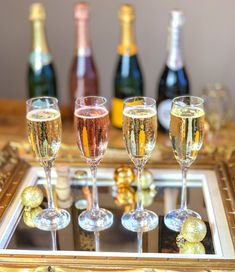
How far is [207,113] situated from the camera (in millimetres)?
1298

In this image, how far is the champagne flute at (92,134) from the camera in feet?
2.74

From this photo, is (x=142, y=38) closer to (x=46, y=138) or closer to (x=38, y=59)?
(x=38, y=59)

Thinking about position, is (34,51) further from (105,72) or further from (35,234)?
(35,234)

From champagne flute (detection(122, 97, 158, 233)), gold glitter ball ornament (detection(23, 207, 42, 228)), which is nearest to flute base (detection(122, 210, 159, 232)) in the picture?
champagne flute (detection(122, 97, 158, 233))

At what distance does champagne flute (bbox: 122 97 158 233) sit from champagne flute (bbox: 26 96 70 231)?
11 cm

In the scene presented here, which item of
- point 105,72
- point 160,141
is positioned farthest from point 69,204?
point 105,72

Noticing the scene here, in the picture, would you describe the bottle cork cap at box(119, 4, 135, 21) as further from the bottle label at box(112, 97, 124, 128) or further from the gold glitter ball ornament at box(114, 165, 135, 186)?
the gold glitter ball ornament at box(114, 165, 135, 186)

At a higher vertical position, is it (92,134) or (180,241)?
(92,134)

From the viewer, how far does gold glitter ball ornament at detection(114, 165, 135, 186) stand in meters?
0.99

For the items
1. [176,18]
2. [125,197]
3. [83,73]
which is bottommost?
[125,197]

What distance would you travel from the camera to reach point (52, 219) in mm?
890

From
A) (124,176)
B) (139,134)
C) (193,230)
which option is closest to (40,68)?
(124,176)

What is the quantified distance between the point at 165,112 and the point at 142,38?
0.28 m

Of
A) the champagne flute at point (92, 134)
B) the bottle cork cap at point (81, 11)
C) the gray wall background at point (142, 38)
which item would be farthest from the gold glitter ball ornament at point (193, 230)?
the gray wall background at point (142, 38)
